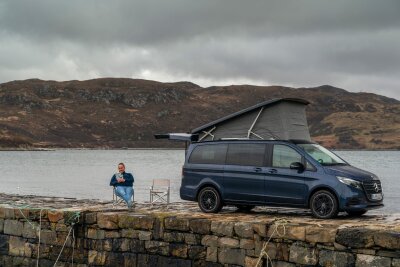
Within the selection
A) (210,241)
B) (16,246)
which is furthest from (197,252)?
(16,246)

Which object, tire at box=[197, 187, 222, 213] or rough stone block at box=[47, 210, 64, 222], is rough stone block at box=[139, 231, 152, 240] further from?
rough stone block at box=[47, 210, 64, 222]

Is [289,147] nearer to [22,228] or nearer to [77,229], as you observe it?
[77,229]

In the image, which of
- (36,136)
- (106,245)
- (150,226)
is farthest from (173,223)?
(36,136)

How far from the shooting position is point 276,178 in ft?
45.5

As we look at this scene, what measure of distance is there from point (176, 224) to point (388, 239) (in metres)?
4.89

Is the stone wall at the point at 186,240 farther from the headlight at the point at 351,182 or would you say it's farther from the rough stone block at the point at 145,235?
the headlight at the point at 351,182

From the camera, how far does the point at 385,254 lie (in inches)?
408

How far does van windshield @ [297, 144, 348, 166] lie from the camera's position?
1392 centimetres


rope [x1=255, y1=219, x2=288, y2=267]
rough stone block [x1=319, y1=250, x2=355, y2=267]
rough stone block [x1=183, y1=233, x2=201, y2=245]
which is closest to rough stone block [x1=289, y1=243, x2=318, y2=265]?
rough stone block [x1=319, y1=250, x2=355, y2=267]

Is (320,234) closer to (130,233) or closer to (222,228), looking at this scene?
(222,228)

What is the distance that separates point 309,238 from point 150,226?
4.05 m

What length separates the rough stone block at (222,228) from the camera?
40.7 feet

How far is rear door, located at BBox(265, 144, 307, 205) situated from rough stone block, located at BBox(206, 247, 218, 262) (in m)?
2.11

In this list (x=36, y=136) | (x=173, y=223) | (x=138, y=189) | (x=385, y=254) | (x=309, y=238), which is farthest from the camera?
(x=36, y=136)
